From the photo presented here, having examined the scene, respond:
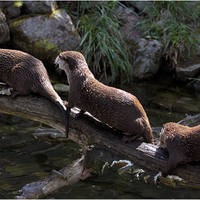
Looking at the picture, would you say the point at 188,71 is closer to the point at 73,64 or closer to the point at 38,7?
the point at 38,7

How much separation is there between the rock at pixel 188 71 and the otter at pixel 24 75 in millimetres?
3436

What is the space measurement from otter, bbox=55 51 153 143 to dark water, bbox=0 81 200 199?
52 cm

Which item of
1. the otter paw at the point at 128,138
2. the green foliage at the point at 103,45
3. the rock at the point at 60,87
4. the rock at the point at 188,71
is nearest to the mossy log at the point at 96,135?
the otter paw at the point at 128,138

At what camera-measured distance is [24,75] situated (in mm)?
2154

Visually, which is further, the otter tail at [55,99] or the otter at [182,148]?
the otter tail at [55,99]

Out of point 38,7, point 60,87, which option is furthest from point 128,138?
point 38,7

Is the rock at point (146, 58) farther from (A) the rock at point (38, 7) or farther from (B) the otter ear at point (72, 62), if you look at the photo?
(B) the otter ear at point (72, 62)

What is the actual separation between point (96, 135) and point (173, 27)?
400 cm

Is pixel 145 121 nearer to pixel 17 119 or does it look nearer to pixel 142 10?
pixel 17 119

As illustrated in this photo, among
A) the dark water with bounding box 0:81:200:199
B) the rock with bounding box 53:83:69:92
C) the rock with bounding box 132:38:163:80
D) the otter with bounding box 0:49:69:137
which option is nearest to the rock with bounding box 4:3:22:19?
the rock with bounding box 53:83:69:92

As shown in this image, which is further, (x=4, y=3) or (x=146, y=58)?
(x=146, y=58)

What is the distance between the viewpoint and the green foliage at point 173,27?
505 centimetres

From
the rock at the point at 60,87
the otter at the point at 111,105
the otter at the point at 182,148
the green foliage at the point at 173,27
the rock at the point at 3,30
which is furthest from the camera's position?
the green foliage at the point at 173,27

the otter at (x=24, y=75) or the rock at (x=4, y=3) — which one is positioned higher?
the rock at (x=4, y=3)
